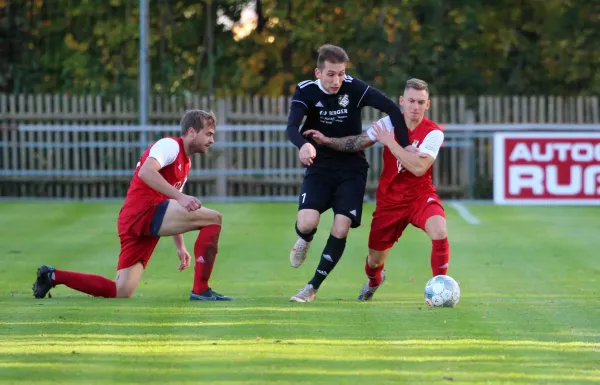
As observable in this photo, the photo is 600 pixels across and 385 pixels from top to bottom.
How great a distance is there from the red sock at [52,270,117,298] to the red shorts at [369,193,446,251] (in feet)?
6.63

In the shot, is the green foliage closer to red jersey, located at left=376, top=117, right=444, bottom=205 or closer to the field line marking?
the field line marking

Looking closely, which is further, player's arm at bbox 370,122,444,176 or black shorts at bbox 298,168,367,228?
black shorts at bbox 298,168,367,228

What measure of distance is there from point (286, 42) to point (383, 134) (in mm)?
20856

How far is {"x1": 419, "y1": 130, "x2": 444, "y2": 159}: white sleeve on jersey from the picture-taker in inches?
408

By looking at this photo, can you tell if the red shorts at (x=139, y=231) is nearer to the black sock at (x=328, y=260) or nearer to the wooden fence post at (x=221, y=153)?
the black sock at (x=328, y=260)

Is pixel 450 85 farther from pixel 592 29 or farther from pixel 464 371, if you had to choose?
pixel 464 371

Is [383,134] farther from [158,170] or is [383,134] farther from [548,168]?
[548,168]

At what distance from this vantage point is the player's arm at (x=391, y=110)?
10445 mm

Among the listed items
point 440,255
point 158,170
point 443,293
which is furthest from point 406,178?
point 158,170

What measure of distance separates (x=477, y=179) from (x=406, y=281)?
12.2 m

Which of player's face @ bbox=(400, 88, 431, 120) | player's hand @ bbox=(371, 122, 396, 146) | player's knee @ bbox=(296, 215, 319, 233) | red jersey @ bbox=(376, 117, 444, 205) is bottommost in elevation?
player's knee @ bbox=(296, 215, 319, 233)

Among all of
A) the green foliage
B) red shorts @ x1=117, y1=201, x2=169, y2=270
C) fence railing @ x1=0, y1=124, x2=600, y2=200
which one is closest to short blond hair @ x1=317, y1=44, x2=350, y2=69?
red shorts @ x1=117, y1=201, x2=169, y2=270

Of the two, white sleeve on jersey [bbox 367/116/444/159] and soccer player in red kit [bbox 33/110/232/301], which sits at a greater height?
white sleeve on jersey [bbox 367/116/444/159]

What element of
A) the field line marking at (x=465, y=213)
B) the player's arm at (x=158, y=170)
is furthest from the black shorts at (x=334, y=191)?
the field line marking at (x=465, y=213)
